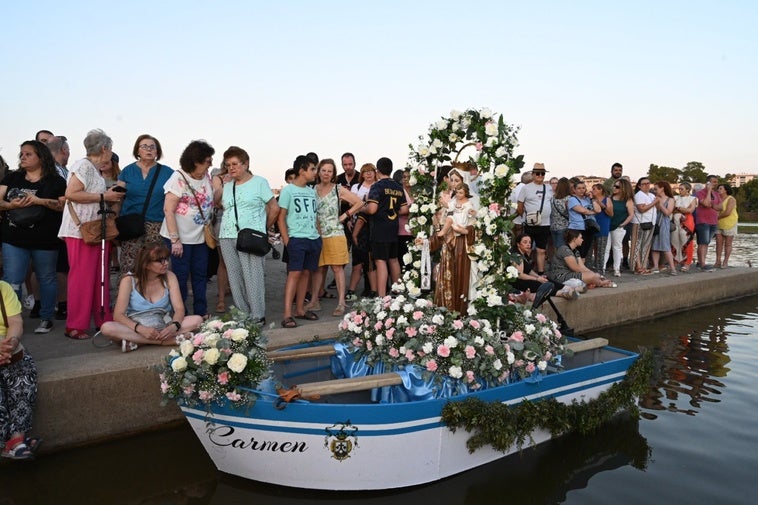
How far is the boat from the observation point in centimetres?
436

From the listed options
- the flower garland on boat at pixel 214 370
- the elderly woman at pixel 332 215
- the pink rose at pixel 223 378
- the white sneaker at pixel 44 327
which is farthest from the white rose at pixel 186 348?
the elderly woman at pixel 332 215

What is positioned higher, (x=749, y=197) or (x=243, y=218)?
(x=243, y=218)

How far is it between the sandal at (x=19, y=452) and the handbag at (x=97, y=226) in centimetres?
222

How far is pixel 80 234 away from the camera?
6094 mm

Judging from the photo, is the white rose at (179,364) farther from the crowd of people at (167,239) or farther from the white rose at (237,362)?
the crowd of people at (167,239)

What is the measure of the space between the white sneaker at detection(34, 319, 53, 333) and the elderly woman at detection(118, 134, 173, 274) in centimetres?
103

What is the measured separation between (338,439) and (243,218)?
314 centimetres

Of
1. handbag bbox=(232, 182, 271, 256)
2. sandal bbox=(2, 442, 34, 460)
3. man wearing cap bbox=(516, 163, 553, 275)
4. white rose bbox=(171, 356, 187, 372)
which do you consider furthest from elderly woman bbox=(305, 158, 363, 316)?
man wearing cap bbox=(516, 163, 553, 275)

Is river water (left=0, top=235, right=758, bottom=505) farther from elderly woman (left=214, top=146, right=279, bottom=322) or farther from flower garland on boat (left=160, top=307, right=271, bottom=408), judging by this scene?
elderly woman (left=214, top=146, right=279, bottom=322)

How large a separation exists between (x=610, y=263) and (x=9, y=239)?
12929 millimetres

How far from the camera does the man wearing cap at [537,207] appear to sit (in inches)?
432

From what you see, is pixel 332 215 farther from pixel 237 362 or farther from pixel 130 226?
pixel 237 362

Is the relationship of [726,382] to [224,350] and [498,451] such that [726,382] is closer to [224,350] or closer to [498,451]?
[498,451]

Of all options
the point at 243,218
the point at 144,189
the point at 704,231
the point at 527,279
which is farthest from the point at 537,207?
the point at 144,189
